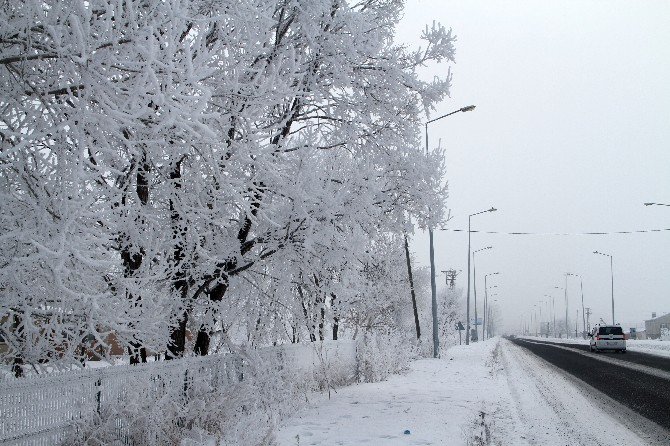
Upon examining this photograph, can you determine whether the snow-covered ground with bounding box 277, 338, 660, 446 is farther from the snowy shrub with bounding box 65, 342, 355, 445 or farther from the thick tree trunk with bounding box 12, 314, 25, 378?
the thick tree trunk with bounding box 12, 314, 25, 378

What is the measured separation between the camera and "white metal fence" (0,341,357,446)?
514 cm

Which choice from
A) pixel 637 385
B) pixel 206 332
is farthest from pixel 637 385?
pixel 206 332

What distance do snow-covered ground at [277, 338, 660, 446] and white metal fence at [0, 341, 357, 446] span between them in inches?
58.4

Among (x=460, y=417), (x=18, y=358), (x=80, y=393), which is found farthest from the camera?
(x=460, y=417)

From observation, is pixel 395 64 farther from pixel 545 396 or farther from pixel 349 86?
pixel 545 396

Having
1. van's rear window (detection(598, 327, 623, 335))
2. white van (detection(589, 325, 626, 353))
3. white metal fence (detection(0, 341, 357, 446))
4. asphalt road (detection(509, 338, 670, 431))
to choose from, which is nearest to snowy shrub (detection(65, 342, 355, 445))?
white metal fence (detection(0, 341, 357, 446))

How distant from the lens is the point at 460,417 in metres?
8.78

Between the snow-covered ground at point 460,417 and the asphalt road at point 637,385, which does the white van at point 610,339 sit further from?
the snow-covered ground at point 460,417

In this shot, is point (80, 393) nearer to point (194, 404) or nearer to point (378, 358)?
point (194, 404)

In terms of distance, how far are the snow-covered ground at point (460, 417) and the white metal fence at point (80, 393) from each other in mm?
1483

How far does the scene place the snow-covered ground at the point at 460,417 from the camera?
732 cm

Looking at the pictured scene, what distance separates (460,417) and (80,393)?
5.47 meters

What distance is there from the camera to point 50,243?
339 cm

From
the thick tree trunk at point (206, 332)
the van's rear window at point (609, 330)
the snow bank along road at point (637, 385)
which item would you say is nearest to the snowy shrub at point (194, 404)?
the thick tree trunk at point (206, 332)
